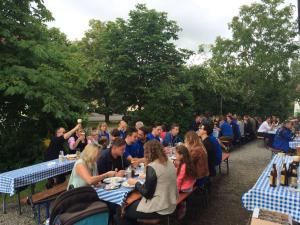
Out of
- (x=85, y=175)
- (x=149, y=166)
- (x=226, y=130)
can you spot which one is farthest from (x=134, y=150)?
(x=226, y=130)

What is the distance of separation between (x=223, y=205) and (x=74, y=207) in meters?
3.84

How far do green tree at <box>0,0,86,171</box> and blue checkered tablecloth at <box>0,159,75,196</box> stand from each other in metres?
1.77

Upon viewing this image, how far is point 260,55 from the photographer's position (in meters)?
20.9

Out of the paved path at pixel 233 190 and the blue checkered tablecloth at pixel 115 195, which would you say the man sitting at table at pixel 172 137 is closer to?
the paved path at pixel 233 190

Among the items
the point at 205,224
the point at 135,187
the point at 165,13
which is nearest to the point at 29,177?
the point at 135,187

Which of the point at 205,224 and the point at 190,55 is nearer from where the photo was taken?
the point at 205,224

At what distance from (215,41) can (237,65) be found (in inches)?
101

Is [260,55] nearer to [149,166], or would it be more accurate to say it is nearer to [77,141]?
[77,141]

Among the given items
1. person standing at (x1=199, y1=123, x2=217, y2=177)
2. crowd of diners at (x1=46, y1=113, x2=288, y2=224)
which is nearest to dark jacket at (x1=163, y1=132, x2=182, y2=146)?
crowd of diners at (x1=46, y1=113, x2=288, y2=224)

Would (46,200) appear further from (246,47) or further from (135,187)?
(246,47)

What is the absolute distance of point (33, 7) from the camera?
9.06 m

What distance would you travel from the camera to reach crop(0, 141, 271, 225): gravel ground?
5.64 m

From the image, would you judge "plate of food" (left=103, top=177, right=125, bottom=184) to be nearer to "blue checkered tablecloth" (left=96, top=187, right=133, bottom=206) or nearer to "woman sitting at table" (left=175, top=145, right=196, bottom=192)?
"blue checkered tablecloth" (left=96, top=187, right=133, bottom=206)

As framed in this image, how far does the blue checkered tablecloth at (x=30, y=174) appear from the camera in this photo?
5.58 metres
